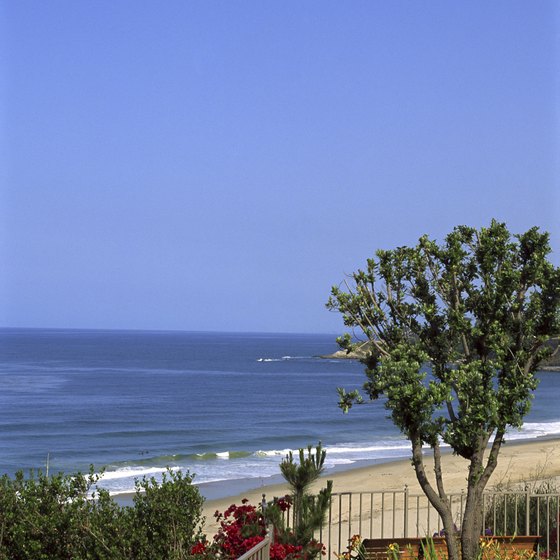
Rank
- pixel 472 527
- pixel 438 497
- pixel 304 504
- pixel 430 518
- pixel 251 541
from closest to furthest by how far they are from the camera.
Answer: pixel 251 541
pixel 304 504
pixel 472 527
pixel 438 497
pixel 430 518

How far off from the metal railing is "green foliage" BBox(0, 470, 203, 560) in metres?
2.44

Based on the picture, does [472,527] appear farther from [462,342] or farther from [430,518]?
[430,518]

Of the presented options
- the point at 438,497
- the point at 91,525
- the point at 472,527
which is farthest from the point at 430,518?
the point at 91,525

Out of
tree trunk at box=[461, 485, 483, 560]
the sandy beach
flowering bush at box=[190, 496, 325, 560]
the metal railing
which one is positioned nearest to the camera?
flowering bush at box=[190, 496, 325, 560]

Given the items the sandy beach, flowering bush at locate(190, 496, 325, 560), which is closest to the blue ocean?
the sandy beach

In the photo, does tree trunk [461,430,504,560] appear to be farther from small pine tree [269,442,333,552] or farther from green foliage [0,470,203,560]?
green foliage [0,470,203,560]

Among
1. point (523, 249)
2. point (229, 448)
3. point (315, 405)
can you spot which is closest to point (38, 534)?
point (523, 249)

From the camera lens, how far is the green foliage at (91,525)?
28.2 ft

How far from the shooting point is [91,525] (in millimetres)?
Answer: 8594

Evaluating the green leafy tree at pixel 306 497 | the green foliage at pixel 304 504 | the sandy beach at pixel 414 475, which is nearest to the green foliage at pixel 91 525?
the green foliage at pixel 304 504

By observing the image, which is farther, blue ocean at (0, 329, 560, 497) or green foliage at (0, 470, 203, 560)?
blue ocean at (0, 329, 560, 497)

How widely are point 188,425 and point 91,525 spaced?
135 ft

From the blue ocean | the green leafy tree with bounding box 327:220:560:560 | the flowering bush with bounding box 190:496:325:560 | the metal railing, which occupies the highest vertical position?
the green leafy tree with bounding box 327:220:560:560

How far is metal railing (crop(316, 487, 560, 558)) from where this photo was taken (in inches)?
453
